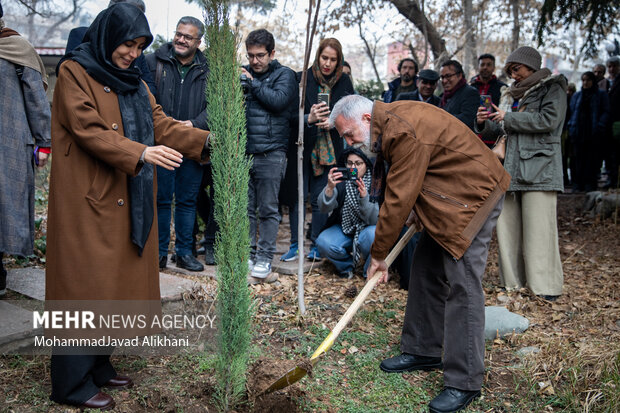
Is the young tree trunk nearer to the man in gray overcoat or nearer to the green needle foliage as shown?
the green needle foliage

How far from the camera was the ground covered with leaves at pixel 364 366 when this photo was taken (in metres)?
2.89

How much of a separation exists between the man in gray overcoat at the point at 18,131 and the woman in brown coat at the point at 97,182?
46.1 inches

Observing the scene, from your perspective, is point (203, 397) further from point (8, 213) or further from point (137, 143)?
point (8, 213)

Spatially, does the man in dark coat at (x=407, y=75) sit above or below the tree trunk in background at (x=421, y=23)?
below

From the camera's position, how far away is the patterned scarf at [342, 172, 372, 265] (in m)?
5.04

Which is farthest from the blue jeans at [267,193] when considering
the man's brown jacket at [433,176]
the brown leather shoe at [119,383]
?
the brown leather shoe at [119,383]

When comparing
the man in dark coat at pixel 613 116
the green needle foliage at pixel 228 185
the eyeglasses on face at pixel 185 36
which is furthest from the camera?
the man in dark coat at pixel 613 116

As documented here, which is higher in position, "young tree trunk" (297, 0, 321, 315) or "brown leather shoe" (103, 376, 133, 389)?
"young tree trunk" (297, 0, 321, 315)

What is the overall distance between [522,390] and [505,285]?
→ 195 cm

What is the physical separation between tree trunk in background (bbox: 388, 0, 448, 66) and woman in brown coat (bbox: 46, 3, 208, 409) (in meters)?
6.70

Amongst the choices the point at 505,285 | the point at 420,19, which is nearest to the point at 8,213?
the point at 505,285

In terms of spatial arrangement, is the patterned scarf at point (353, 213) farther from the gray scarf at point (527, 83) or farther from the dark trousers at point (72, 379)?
the dark trousers at point (72, 379)

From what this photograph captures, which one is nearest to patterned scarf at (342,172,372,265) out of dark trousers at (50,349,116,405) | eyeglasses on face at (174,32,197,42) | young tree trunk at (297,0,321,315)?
young tree trunk at (297,0,321,315)

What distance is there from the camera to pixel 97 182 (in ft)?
8.67
